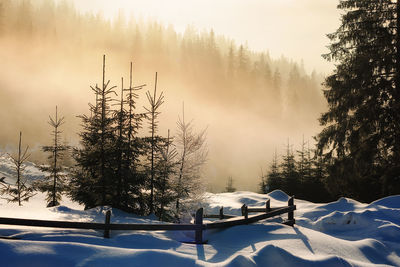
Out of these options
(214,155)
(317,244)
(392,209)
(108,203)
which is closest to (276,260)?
(317,244)

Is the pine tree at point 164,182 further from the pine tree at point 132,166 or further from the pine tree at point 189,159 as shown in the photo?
the pine tree at point 189,159

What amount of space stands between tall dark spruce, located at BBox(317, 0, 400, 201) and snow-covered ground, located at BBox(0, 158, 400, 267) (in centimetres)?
584

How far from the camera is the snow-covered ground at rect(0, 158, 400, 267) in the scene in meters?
6.84

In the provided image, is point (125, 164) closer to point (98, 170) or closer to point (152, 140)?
point (98, 170)

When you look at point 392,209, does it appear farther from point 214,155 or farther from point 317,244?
point 214,155

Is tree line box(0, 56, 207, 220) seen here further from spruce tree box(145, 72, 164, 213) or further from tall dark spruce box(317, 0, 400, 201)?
tall dark spruce box(317, 0, 400, 201)

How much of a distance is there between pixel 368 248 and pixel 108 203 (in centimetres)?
1047

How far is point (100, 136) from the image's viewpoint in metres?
15.9

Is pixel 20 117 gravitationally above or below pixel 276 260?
above

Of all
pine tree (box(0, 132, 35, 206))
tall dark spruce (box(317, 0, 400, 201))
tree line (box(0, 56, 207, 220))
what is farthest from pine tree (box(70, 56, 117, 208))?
tall dark spruce (box(317, 0, 400, 201))

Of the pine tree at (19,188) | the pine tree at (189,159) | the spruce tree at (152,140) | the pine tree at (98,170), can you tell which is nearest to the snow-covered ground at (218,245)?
the pine tree at (98,170)

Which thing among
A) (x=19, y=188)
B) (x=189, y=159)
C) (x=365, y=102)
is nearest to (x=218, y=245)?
(x=189, y=159)

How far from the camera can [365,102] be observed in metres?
21.1

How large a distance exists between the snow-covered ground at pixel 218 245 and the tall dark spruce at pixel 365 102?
5.84 meters
